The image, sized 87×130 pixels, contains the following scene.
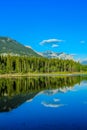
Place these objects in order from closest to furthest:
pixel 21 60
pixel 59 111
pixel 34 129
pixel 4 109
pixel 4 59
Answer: pixel 34 129 → pixel 59 111 → pixel 4 109 → pixel 4 59 → pixel 21 60

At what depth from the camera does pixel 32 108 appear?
37.7 metres

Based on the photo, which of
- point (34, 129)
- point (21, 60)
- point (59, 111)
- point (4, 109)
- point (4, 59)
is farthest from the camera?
point (21, 60)

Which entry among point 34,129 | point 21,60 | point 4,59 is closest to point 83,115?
point 34,129

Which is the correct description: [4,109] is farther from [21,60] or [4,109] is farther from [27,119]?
[21,60]

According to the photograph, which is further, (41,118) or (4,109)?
(4,109)

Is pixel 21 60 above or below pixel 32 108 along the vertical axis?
above

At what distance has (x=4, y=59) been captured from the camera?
182000mm

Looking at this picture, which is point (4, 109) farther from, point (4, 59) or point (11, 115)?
point (4, 59)

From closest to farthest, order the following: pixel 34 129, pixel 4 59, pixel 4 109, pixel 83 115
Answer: pixel 34 129
pixel 83 115
pixel 4 109
pixel 4 59

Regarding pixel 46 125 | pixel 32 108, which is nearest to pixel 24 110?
pixel 32 108

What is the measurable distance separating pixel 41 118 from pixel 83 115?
4557mm

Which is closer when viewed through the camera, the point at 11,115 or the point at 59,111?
the point at 11,115

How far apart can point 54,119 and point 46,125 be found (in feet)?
10.1

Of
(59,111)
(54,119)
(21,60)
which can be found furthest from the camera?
(21,60)
